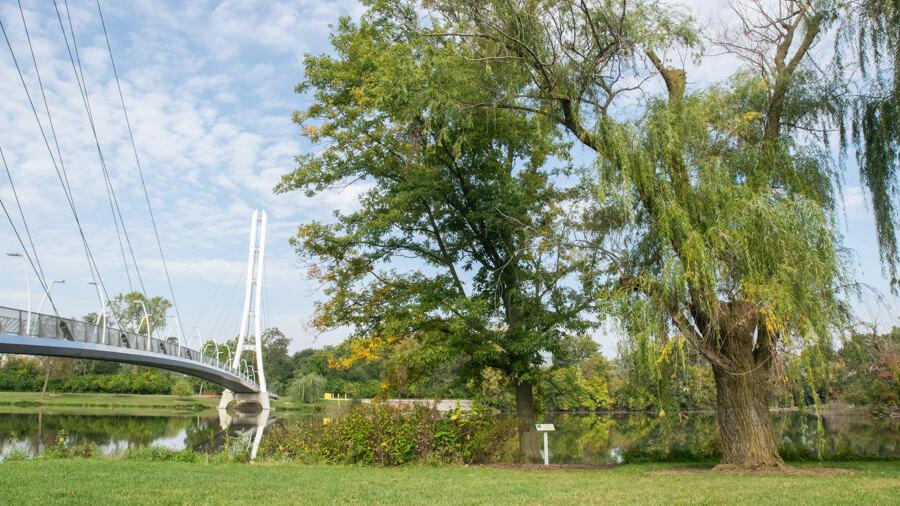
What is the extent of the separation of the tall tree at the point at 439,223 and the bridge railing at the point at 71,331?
1002cm

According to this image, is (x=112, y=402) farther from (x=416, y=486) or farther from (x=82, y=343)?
(x=416, y=486)

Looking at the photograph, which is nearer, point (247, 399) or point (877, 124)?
point (877, 124)

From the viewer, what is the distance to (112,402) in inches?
1932

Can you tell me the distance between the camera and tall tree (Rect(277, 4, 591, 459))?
12.2 metres

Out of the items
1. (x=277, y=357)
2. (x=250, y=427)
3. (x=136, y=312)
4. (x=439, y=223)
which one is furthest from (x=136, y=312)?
(x=439, y=223)

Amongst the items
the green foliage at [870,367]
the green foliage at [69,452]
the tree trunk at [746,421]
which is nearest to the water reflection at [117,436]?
the green foliage at [69,452]

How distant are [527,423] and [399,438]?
3.26 metres

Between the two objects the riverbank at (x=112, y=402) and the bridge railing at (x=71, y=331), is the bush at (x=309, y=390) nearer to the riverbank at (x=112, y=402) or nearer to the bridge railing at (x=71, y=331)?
the riverbank at (x=112, y=402)

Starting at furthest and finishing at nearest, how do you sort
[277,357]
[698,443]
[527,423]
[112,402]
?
[277,357], [112,402], [698,443], [527,423]

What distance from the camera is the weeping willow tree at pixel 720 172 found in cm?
846

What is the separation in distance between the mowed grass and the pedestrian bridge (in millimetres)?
10335

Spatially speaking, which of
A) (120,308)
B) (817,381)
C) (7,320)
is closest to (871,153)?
(817,381)

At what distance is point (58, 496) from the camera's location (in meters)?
6.29

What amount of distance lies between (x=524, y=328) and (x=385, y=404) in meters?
3.06
